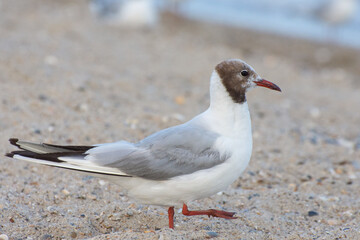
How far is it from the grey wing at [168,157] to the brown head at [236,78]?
38cm

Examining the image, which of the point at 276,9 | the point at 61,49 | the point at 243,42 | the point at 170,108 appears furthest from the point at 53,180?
the point at 276,9

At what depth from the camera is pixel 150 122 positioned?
22.1ft

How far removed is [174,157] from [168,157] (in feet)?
0.14

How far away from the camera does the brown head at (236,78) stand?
414 cm

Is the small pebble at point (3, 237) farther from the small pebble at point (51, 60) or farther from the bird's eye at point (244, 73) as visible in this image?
the small pebble at point (51, 60)

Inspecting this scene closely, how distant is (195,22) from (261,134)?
917 cm

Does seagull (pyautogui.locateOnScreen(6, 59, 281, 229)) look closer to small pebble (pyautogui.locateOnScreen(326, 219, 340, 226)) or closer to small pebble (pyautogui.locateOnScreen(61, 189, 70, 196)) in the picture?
small pebble (pyautogui.locateOnScreen(61, 189, 70, 196))

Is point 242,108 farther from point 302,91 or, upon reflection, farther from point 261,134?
point 302,91

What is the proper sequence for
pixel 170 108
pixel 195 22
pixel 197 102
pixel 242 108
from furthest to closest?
pixel 195 22, pixel 197 102, pixel 170 108, pixel 242 108

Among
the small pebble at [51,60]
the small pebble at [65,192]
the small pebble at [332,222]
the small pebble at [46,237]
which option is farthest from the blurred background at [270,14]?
the small pebble at [46,237]

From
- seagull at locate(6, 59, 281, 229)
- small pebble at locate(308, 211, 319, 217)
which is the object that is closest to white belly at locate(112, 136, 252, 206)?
seagull at locate(6, 59, 281, 229)

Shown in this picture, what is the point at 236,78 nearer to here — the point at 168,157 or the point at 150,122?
the point at 168,157

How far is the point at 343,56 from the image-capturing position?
13570 millimetres

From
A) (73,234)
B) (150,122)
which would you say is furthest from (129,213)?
(150,122)
